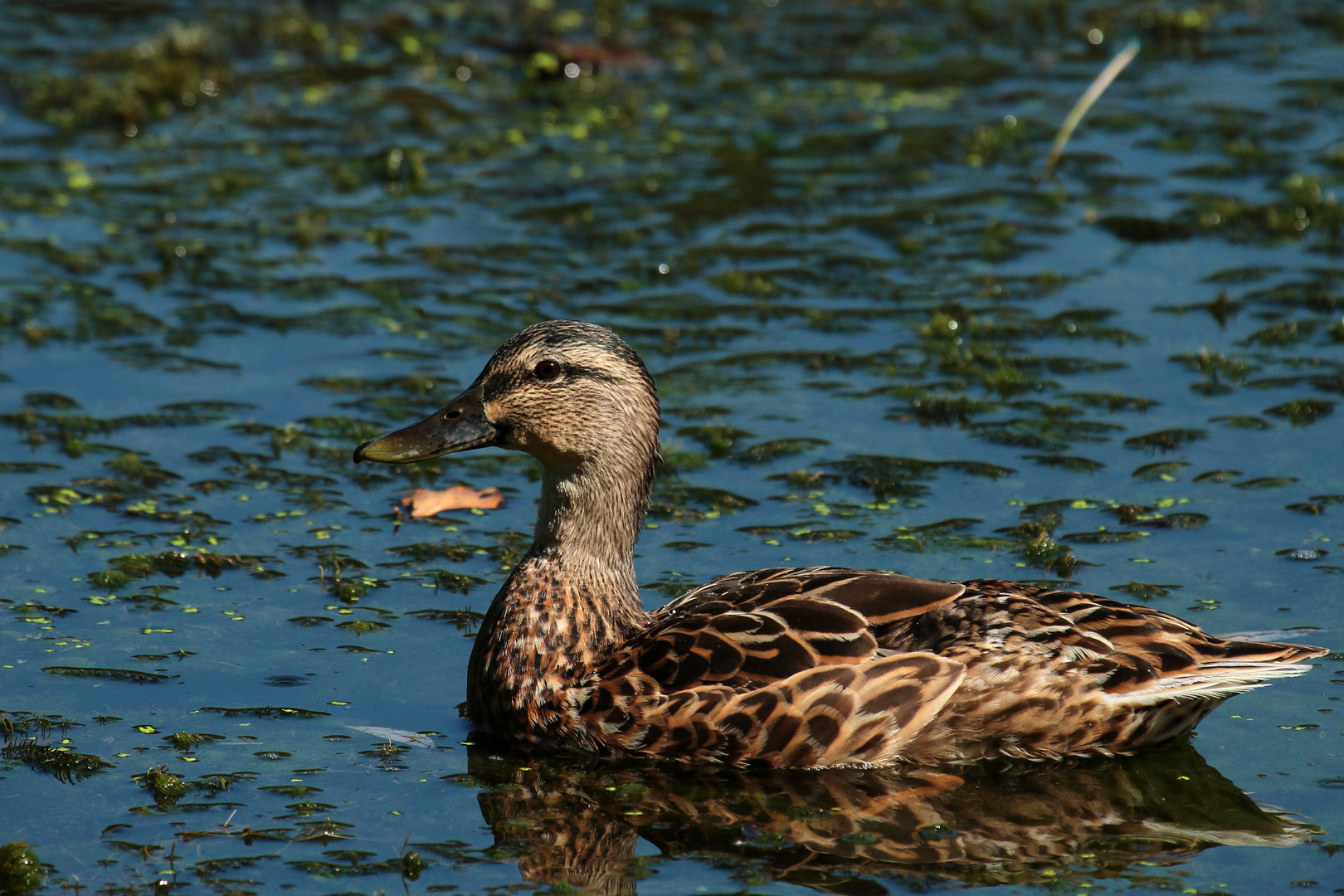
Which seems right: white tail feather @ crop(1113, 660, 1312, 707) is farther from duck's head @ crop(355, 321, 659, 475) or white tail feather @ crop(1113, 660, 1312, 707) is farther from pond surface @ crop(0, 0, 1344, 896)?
duck's head @ crop(355, 321, 659, 475)

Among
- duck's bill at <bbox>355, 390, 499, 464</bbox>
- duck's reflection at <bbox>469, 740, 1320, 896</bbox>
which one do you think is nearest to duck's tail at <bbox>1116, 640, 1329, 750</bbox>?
duck's reflection at <bbox>469, 740, 1320, 896</bbox>

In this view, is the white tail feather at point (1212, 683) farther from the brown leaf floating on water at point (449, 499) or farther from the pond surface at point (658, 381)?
the brown leaf floating on water at point (449, 499)

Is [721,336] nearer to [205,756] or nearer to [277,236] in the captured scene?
[277,236]

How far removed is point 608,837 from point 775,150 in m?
7.87

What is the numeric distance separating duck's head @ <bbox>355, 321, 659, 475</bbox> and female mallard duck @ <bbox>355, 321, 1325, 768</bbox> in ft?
1.77

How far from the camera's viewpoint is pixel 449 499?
328 inches

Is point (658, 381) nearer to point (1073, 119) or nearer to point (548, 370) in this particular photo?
point (548, 370)

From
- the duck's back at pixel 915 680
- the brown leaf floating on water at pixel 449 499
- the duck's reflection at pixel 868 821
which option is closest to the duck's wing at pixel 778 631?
the duck's back at pixel 915 680

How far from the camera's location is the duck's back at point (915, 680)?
20.0 feet

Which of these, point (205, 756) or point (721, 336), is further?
point (721, 336)

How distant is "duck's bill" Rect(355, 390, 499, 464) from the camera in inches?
267

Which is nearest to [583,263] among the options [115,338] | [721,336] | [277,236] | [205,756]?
[721,336]

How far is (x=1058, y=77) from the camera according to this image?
13820 millimetres

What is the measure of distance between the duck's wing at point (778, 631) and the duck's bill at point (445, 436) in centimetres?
105
